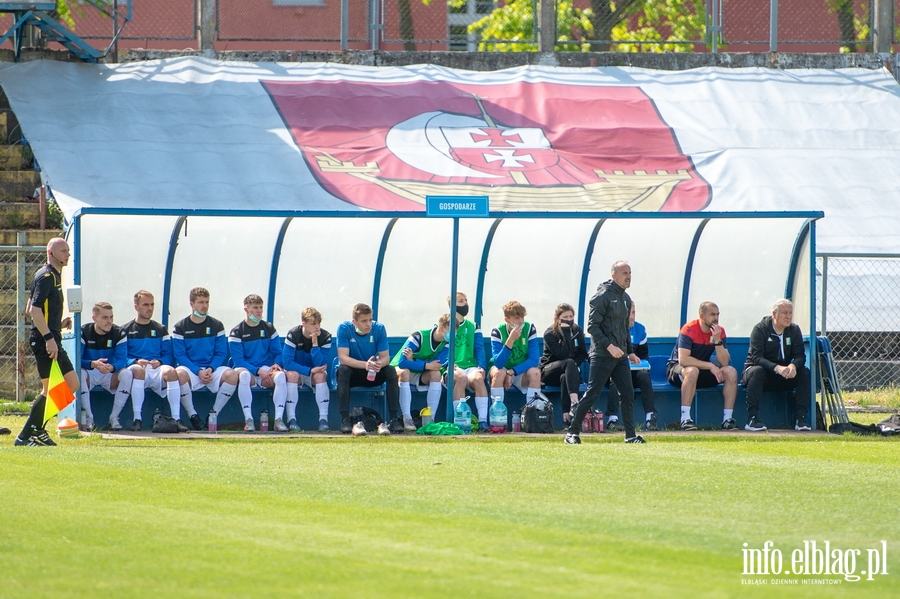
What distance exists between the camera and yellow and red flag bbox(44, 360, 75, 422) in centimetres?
1032

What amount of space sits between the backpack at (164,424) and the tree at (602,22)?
13.6m

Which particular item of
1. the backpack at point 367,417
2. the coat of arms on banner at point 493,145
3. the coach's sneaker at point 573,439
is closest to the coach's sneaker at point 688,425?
the coach's sneaker at point 573,439

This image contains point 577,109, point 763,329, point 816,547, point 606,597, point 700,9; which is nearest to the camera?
point 606,597

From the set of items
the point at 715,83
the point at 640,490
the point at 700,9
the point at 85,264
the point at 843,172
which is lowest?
the point at 640,490

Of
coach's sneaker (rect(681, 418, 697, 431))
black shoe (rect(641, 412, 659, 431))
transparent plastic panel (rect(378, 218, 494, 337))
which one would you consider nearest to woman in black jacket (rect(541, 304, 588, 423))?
black shoe (rect(641, 412, 659, 431))

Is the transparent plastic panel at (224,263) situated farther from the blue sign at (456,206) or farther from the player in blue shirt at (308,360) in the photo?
the blue sign at (456,206)

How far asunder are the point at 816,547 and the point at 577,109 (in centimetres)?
1620

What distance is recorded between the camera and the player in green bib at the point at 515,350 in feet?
42.7

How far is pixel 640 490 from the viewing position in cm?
762

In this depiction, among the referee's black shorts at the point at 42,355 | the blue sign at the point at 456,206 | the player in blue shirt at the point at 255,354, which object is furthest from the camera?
the player in blue shirt at the point at 255,354

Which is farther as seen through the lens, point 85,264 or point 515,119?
point 515,119

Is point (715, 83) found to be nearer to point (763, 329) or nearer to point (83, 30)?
point (763, 329)

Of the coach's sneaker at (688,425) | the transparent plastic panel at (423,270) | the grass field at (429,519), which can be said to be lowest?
the coach's sneaker at (688,425)

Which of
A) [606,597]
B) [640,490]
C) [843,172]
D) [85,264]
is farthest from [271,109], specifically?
[606,597]
